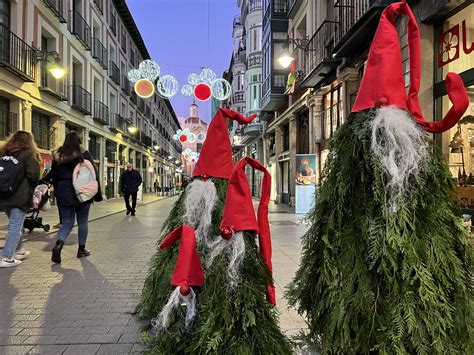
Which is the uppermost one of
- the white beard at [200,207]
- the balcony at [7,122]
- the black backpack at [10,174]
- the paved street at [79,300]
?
the balcony at [7,122]

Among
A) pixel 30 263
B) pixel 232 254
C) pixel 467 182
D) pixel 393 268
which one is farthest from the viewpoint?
pixel 467 182

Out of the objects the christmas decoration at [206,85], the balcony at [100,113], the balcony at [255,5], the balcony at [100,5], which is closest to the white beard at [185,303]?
the christmas decoration at [206,85]

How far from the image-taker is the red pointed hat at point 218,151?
2742 mm

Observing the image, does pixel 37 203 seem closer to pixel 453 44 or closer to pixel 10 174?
pixel 10 174

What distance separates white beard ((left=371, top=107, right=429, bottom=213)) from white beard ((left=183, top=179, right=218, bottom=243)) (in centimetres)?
108

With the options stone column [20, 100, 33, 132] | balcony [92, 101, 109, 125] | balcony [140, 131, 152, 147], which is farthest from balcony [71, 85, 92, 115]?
balcony [140, 131, 152, 147]

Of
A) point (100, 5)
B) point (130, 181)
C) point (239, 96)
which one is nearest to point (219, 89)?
point (130, 181)

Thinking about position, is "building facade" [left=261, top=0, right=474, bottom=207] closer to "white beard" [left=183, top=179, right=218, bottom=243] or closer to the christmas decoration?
"white beard" [left=183, top=179, right=218, bottom=243]

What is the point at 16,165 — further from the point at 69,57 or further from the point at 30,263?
the point at 69,57

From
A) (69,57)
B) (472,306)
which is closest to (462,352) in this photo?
(472,306)

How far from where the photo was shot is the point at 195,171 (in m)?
2.86

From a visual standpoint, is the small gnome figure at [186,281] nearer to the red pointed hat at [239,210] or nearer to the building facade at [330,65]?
the red pointed hat at [239,210]

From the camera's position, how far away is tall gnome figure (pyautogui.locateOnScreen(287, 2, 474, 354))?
1925 mm

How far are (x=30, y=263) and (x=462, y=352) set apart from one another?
5.91 meters
